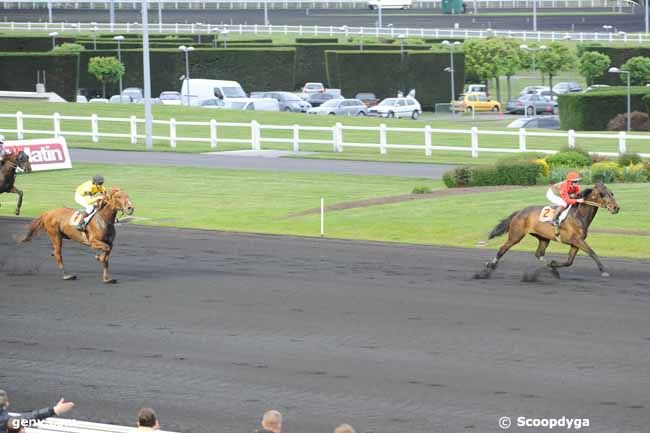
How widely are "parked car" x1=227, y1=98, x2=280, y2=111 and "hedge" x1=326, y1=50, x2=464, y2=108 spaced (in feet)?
56.9

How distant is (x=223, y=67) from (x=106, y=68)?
864 cm

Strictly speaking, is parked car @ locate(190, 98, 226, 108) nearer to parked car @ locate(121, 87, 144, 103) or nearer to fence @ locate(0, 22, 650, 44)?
parked car @ locate(121, 87, 144, 103)

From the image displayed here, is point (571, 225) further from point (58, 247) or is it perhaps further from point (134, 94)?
point (134, 94)

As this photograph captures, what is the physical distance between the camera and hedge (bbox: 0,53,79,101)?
73.8 metres

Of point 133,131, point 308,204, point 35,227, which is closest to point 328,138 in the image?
point 133,131

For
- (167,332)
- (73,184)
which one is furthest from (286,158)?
(167,332)

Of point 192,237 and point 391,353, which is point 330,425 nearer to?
point 391,353

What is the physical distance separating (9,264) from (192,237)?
413 centimetres

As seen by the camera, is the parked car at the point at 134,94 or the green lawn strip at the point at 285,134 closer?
the green lawn strip at the point at 285,134

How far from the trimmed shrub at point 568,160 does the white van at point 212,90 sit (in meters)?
39.8

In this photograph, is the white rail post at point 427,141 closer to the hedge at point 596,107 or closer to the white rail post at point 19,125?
the white rail post at point 19,125

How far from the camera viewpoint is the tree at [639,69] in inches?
3169

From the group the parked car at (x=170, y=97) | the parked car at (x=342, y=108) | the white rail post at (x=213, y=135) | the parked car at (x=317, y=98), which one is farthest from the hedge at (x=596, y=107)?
the parked car at (x=170, y=97)

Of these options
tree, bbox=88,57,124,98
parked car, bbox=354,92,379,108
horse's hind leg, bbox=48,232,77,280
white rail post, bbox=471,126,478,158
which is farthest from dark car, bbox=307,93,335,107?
horse's hind leg, bbox=48,232,77,280
